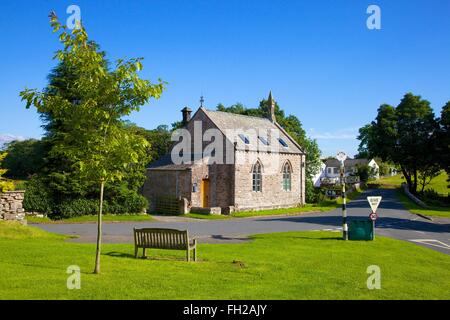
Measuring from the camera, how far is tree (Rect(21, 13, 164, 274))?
10.3 m

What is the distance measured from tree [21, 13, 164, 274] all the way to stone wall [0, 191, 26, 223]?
41.0 ft

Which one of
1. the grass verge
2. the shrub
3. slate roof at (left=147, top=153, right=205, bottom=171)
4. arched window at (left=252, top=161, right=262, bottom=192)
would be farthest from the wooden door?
the grass verge

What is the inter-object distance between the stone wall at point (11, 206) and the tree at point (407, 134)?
4687 centimetres

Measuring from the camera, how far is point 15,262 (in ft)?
37.4

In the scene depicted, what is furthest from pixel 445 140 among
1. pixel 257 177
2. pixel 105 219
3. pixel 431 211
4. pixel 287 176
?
pixel 105 219

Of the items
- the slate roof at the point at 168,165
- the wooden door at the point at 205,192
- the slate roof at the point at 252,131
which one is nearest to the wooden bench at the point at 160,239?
the slate roof at the point at 168,165

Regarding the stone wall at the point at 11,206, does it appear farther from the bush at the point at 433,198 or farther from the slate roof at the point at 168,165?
the bush at the point at 433,198

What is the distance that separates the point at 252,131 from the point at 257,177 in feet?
15.4

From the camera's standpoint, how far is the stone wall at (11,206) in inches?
819

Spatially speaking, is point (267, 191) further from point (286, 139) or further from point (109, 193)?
point (109, 193)

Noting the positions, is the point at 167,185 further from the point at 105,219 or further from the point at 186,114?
the point at 105,219
